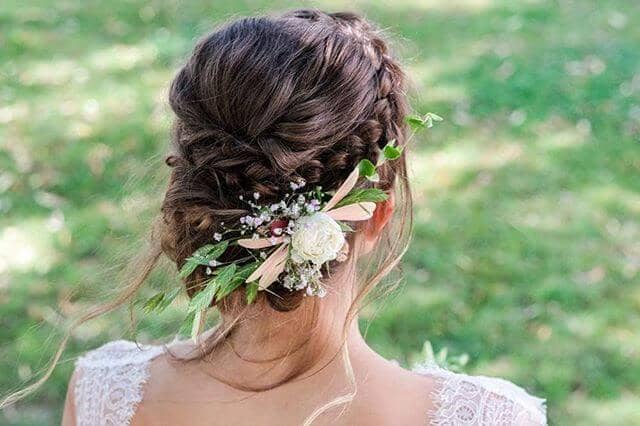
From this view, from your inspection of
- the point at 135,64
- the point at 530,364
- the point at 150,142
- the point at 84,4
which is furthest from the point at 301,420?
the point at 84,4

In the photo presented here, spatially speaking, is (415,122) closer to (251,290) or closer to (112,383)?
(251,290)

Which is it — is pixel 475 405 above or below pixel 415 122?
below

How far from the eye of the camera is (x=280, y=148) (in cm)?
147

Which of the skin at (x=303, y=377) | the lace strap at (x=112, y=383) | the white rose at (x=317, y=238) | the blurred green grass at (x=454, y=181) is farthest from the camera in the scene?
the blurred green grass at (x=454, y=181)

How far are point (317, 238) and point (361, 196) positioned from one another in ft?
0.37

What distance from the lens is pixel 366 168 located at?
1487mm

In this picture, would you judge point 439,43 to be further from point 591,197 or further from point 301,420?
point 301,420

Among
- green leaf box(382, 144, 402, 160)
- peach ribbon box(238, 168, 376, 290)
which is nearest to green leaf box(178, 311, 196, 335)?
peach ribbon box(238, 168, 376, 290)

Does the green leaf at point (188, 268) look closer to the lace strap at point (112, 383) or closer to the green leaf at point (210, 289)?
the green leaf at point (210, 289)

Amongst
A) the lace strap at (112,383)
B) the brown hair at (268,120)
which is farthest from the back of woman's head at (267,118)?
the lace strap at (112,383)

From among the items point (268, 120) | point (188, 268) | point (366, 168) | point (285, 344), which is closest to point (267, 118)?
point (268, 120)

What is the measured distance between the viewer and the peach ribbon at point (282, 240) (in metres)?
1.50

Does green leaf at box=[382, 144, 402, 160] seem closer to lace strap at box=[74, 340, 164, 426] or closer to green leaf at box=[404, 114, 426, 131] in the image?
green leaf at box=[404, 114, 426, 131]

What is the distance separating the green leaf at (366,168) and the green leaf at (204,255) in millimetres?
250
